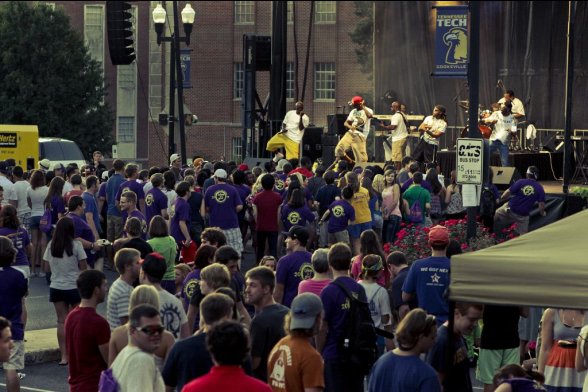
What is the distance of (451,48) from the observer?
2420 centimetres

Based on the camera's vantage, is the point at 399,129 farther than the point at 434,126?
Yes

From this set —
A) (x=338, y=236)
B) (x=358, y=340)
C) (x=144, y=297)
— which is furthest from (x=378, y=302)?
(x=338, y=236)

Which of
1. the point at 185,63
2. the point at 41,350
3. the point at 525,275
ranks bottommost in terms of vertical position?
the point at 41,350

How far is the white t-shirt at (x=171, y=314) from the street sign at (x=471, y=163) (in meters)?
7.90

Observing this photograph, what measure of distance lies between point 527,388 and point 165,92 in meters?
62.1

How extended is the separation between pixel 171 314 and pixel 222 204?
941cm

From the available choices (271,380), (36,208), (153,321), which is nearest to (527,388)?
(271,380)

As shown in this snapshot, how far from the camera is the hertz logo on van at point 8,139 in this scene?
131 feet

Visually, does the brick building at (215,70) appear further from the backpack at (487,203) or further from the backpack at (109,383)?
the backpack at (109,383)

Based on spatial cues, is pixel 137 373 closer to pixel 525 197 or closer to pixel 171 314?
pixel 171 314

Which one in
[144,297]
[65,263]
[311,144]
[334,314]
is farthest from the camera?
[311,144]

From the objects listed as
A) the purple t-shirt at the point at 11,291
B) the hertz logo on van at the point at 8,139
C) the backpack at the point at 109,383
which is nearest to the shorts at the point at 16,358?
the purple t-shirt at the point at 11,291

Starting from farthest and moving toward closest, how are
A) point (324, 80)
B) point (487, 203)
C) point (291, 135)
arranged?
point (324, 80)
point (291, 135)
point (487, 203)

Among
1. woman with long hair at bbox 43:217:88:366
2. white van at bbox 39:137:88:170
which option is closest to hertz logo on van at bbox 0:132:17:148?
white van at bbox 39:137:88:170
